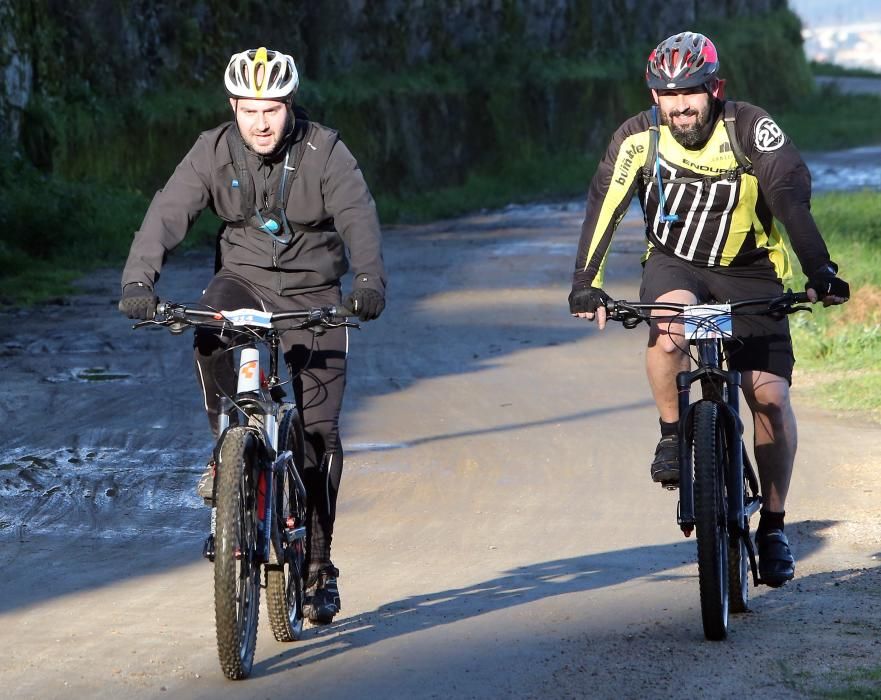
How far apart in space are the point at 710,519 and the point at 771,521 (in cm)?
92

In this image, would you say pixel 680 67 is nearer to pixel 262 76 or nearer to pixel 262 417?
pixel 262 76

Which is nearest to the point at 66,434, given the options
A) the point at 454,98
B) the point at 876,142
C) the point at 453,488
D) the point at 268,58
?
the point at 453,488

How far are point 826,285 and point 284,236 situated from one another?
1.82 m

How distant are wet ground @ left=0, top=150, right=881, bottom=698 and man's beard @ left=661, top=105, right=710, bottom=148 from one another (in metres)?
1.70

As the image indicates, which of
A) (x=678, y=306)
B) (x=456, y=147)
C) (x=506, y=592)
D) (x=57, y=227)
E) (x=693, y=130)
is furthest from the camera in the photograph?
(x=456, y=147)

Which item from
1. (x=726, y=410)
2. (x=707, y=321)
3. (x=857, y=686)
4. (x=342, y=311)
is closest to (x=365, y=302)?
(x=342, y=311)

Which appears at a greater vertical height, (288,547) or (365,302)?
(365,302)

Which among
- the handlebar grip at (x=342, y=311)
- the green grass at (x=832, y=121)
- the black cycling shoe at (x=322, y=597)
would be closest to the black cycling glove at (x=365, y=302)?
the handlebar grip at (x=342, y=311)

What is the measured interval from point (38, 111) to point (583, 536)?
1491cm

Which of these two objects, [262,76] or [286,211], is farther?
[286,211]

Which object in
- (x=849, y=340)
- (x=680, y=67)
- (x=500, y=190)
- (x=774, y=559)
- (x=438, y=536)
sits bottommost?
(x=500, y=190)

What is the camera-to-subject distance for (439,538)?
7.90 meters

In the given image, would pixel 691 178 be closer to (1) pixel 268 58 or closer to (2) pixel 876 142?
(1) pixel 268 58

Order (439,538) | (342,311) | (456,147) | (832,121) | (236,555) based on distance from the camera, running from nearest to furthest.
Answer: (236,555)
(342,311)
(439,538)
(456,147)
(832,121)
